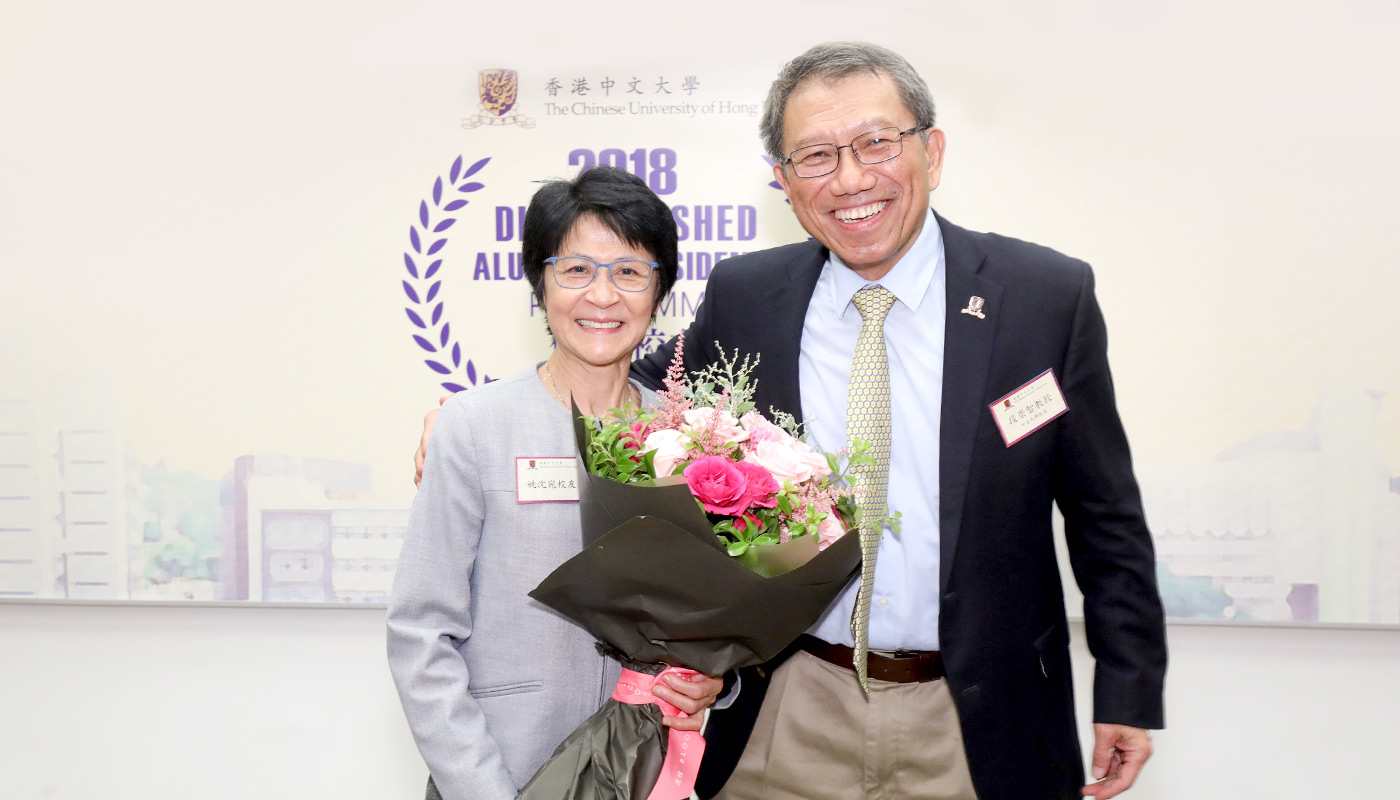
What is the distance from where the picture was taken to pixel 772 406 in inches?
67.5

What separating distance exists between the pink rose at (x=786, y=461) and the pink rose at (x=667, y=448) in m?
0.09

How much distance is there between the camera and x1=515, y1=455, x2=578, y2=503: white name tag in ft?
4.98

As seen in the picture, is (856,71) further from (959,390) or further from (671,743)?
(671,743)

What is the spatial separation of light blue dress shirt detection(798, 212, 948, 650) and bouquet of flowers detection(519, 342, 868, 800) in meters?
0.30

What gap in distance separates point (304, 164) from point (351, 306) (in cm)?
49

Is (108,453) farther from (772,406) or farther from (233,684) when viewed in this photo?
(772,406)

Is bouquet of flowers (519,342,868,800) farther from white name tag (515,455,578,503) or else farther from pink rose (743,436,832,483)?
white name tag (515,455,578,503)

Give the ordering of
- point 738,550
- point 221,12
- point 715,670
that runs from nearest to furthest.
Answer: point 738,550, point 715,670, point 221,12

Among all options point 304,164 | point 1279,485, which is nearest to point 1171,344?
point 1279,485

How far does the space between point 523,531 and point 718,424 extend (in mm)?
437

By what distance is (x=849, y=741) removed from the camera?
1.70 m

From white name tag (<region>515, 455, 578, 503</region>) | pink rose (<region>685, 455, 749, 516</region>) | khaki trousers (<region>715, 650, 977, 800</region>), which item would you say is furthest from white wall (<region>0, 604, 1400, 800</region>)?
pink rose (<region>685, 455, 749, 516</region>)

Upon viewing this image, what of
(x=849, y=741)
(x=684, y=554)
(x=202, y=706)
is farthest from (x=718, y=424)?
(x=202, y=706)

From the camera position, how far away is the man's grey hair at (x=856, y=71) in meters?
1.69
